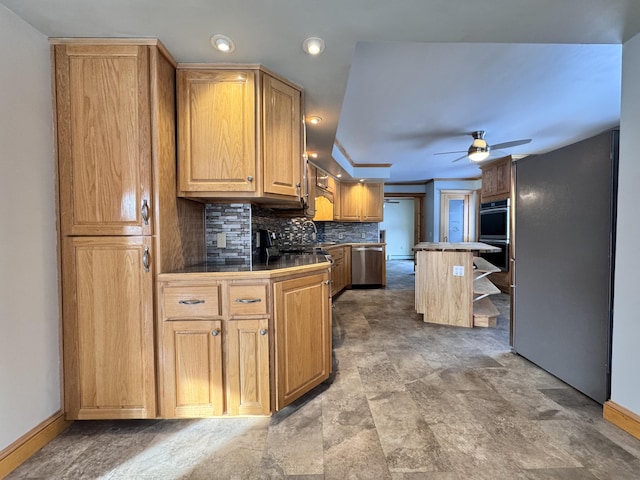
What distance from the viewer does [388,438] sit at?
1.44 m

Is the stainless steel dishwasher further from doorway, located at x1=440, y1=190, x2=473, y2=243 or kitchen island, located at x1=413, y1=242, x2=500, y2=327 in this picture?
doorway, located at x1=440, y1=190, x2=473, y2=243

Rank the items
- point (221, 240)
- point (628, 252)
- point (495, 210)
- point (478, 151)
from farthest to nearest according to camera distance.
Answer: point (495, 210) < point (478, 151) < point (221, 240) < point (628, 252)

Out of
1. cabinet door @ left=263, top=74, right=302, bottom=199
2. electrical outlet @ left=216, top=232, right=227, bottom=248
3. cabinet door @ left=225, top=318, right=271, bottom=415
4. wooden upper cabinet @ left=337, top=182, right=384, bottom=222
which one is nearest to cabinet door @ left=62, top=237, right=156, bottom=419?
cabinet door @ left=225, top=318, right=271, bottom=415

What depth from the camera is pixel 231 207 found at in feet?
7.22

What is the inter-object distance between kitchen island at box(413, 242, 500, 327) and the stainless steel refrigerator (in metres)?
0.67

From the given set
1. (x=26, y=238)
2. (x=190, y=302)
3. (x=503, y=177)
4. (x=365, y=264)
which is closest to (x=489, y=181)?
(x=503, y=177)

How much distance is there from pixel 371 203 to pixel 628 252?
4.43 m

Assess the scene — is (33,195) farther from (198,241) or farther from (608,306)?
(608,306)

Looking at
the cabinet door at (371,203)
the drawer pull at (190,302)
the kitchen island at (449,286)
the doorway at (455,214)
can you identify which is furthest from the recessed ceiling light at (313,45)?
the doorway at (455,214)

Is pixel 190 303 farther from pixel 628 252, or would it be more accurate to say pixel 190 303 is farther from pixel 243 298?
pixel 628 252

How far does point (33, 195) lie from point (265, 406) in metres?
1.64

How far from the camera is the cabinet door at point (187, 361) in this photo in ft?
5.05

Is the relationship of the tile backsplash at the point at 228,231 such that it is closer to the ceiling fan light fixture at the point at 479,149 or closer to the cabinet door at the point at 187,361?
the cabinet door at the point at 187,361

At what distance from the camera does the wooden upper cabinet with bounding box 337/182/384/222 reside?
5.73 metres
